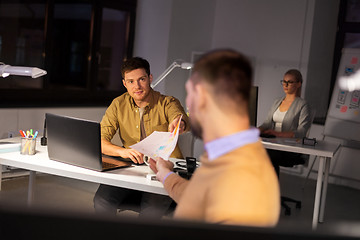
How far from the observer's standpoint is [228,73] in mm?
948

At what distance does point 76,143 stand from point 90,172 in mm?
167

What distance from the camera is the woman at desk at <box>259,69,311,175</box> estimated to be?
174 inches

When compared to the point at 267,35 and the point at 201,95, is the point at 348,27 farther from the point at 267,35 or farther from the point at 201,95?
the point at 201,95

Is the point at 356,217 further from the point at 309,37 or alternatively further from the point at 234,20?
the point at 234,20

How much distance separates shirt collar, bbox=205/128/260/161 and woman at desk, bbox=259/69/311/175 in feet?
11.1

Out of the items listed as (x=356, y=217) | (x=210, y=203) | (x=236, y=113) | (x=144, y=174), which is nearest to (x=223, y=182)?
(x=210, y=203)

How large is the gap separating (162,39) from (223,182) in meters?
5.44

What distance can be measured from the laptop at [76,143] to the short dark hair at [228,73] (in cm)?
133

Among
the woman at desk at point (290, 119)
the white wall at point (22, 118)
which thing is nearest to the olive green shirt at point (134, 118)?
the woman at desk at point (290, 119)

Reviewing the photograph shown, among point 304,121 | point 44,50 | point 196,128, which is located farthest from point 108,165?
point 44,50

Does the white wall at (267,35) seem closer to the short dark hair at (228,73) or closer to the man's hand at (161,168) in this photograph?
the man's hand at (161,168)

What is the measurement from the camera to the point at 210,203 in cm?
90

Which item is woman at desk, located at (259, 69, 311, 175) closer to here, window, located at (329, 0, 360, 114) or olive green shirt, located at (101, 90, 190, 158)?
olive green shirt, located at (101, 90, 190, 158)

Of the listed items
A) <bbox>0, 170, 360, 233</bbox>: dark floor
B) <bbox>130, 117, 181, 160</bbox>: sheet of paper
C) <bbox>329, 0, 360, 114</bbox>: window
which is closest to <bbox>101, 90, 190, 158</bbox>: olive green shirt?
<bbox>130, 117, 181, 160</bbox>: sheet of paper
